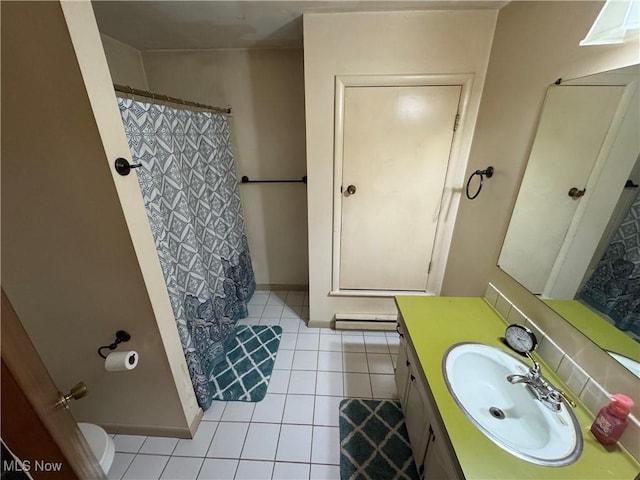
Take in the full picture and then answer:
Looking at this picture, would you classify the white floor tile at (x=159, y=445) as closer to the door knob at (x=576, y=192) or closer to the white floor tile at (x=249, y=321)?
the white floor tile at (x=249, y=321)

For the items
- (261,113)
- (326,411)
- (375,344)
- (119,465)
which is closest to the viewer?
(119,465)

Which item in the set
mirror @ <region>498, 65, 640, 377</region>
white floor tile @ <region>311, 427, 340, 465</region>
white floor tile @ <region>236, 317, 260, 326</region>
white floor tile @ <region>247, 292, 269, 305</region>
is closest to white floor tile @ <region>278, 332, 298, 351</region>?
white floor tile @ <region>236, 317, 260, 326</region>

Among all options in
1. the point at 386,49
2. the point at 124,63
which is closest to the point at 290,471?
the point at 386,49

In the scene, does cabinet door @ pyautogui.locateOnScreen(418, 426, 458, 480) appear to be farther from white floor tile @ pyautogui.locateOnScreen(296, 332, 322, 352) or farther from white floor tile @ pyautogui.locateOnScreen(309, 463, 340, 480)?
white floor tile @ pyautogui.locateOnScreen(296, 332, 322, 352)

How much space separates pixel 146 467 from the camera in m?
1.29

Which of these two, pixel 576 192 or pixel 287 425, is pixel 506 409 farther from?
pixel 287 425

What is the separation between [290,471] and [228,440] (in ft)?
1.27

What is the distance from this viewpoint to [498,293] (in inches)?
51.4

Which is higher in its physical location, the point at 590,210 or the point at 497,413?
the point at 590,210

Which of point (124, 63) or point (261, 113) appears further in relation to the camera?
point (261, 113)

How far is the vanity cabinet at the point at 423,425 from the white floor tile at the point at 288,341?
920 millimetres

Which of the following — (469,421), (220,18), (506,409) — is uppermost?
(220,18)

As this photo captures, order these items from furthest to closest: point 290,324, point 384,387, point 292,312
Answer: point 292,312
point 290,324
point 384,387

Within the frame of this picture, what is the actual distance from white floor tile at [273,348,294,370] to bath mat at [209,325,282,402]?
30 millimetres
